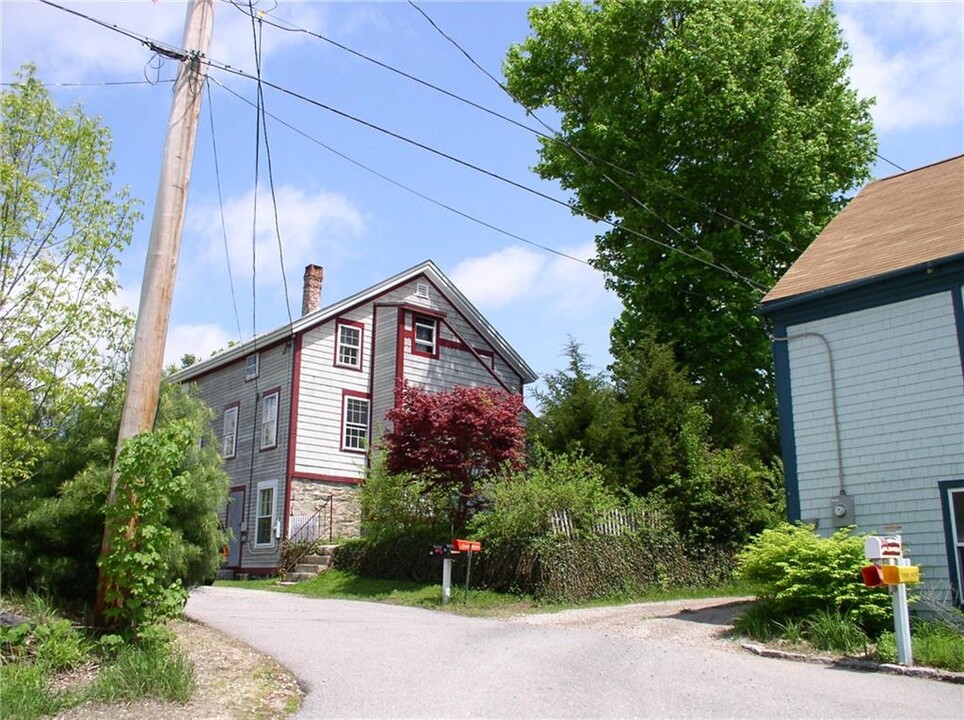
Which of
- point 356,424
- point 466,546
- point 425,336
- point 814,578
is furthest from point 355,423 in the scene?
point 814,578

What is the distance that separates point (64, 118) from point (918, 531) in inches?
488

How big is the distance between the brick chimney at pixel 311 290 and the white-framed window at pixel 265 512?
238 inches

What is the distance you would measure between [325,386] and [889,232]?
51.3 ft

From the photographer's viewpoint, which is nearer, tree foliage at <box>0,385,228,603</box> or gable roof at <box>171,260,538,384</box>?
tree foliage at <box>0,385,228,603</box>

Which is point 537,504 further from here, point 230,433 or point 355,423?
point 230,433

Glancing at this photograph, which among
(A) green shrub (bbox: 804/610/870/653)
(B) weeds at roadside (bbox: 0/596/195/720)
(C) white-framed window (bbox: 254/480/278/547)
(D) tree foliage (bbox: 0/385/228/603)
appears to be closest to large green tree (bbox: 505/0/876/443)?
(C) white-framed window (bbox: 254/480/278/547)

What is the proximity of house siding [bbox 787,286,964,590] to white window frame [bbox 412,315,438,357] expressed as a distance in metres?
14.1

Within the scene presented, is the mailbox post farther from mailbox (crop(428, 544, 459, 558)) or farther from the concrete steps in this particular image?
the concrete steps

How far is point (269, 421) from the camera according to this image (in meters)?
25.8

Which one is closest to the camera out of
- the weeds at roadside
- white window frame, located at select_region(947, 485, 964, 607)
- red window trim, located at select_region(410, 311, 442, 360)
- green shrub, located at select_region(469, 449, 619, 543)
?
the weeds at roadside

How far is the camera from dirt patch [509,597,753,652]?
473 inches

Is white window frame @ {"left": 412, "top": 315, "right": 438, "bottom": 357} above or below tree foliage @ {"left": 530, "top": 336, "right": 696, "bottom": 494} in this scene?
above

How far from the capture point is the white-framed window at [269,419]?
25.5 metres

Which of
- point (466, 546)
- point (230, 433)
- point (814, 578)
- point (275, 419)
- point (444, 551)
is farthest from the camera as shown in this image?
point (230, 433)
